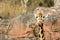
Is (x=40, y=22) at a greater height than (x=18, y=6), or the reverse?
(x=18, y=6)

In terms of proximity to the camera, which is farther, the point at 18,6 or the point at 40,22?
the point at 18,6

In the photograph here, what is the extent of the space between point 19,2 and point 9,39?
6.38 feet

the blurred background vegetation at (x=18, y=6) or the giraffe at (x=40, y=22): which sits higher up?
the blurred background vegetation at (x=18, y=6)

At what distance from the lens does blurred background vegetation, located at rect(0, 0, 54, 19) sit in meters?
4.20

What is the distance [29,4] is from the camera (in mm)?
4355

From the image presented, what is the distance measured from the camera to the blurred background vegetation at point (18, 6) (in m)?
4.20

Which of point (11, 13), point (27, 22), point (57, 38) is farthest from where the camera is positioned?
point (11, 13)

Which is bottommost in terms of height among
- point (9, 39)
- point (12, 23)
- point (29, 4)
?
point (9, 39)

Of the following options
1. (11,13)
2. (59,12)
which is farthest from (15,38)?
(11,13)

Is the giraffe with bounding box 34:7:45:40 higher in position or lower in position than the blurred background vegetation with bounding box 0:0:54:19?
lower

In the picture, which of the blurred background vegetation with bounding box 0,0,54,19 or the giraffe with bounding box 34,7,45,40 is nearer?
the giraffe with bounding box 34,7,45,40

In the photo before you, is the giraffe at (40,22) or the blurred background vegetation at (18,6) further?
the blurred background vegetation at (18,6)

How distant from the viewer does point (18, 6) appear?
14.5 ft

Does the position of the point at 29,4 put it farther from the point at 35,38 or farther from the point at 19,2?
the point at 35,38
